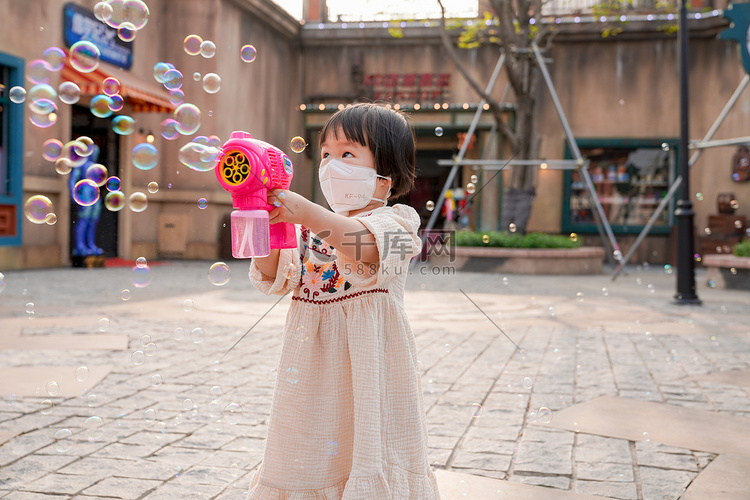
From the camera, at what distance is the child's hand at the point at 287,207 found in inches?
64.6

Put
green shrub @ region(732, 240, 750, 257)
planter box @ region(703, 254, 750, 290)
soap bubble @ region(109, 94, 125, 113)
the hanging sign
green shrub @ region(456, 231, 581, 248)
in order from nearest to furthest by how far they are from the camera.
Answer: soap bubble @ region(109, 94, 125, 113) < planter box @ region(703, 254, 750, 290) < green shrub @ region(732, 240, 750, 257) < the hanging sign < green shrub @ region(456, 231, 581, 248)

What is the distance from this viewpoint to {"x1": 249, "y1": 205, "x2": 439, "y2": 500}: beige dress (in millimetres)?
1911

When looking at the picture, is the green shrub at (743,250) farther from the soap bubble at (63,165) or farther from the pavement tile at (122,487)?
the pavement tile at (122,487)

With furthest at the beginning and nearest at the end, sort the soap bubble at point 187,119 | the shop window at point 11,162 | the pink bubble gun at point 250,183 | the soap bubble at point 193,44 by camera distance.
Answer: the shop window at point 11,162
the soap bubble at point 193,44
the soap bubble at point 187,119
the pink bubble gun at point 250,183

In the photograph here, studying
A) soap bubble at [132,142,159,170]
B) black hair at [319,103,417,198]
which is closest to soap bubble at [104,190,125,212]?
soap bubble at [132,142,159,170]

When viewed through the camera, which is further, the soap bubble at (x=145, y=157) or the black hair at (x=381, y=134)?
the soap bubble at (x=145, y=157)

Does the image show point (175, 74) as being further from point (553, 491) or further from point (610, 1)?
point (610, 1)

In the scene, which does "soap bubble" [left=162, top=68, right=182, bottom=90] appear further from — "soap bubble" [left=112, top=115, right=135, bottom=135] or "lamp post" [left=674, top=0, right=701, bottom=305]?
"lamp post" [left=674, top=0, right=701, bottom=305]

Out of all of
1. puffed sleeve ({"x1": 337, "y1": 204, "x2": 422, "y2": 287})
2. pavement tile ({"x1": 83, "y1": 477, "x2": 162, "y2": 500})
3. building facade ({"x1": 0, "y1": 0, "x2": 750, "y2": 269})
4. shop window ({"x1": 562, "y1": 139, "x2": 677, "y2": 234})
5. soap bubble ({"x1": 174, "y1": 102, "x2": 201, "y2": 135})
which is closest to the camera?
puffed sleeve ({"x1": 337, "y1": 204, "x2": 422, "y2": 287})

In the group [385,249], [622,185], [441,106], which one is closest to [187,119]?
[385,249]

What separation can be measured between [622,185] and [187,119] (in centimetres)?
1671

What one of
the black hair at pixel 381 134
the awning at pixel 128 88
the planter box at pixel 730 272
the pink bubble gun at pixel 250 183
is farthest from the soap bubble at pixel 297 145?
the planter box at pixel 730 272

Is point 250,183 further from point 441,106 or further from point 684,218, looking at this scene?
point 441,106

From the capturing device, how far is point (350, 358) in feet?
6.35
